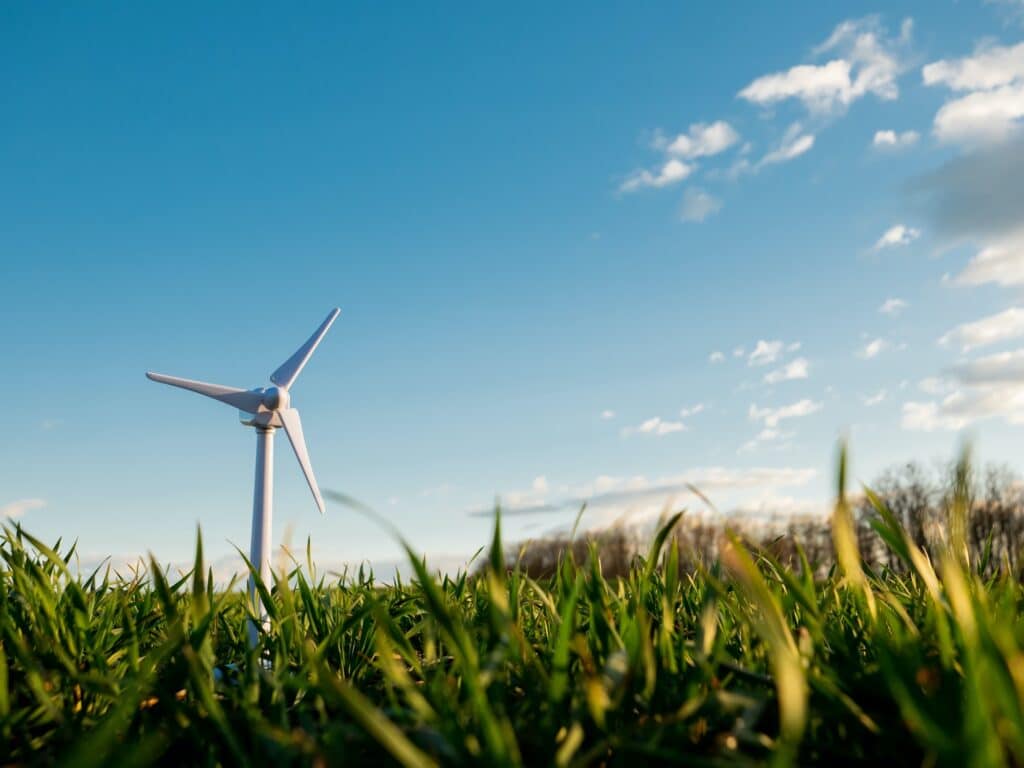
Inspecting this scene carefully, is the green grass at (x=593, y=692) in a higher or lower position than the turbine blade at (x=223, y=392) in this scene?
lower

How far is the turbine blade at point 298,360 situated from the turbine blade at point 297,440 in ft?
2.67

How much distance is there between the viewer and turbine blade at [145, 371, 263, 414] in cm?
1723

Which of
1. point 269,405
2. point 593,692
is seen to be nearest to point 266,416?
point 269,405

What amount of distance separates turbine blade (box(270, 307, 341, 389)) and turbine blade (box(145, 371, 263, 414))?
0.76m

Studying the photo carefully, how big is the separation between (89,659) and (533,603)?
2.52m

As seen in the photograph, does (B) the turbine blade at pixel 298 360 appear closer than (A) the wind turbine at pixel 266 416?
No

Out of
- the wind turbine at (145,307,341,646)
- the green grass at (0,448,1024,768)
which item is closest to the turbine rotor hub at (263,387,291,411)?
the wind turbine at (145,307,341,646)

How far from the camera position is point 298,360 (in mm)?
18891

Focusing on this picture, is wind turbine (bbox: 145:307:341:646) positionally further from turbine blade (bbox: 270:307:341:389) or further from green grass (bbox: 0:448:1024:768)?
green grass (bbox: 0:448:1024:768)

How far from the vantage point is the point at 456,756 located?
6.19 ft

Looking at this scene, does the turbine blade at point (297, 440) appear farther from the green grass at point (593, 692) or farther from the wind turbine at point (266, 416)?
the green grass at point (593, 692)

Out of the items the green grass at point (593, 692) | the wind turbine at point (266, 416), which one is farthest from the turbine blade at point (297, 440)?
the green grass at point (593, 692)

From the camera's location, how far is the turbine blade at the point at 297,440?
57.3ft

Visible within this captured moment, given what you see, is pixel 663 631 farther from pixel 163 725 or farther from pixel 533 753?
pixel 163 725
